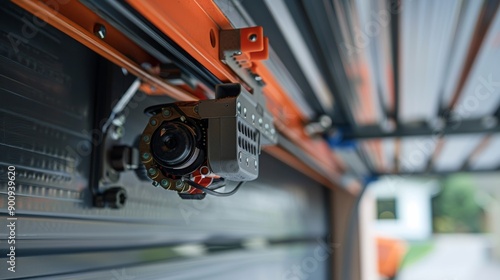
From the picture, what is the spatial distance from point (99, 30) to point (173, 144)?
0.30 meters

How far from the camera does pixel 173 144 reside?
949 millimetres

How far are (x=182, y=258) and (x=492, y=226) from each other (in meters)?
10.2

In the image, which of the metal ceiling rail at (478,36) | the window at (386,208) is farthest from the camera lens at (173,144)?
the window at (386,208)

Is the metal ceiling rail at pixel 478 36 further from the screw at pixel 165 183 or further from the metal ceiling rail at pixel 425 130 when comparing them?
the screw at pixel 165 183

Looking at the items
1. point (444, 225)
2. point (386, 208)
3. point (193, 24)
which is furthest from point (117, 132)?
point (444, 225)

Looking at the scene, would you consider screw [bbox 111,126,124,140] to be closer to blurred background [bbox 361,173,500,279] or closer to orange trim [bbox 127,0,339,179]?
orange trim [bbox 127,0,339,179]

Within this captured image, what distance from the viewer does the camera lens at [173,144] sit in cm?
93

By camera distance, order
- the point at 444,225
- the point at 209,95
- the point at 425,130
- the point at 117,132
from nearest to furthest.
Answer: the point at 117,132 < the point at 209,95 < the point at 425,130 < the point at 444,225

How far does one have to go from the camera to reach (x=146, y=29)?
0.92 metres

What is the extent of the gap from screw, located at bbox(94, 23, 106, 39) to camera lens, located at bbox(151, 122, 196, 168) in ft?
0.81

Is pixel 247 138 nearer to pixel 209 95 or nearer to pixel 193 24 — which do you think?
pixel 193 24

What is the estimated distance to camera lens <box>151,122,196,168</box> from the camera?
930 millimetres

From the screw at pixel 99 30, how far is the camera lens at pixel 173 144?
0.25 metres

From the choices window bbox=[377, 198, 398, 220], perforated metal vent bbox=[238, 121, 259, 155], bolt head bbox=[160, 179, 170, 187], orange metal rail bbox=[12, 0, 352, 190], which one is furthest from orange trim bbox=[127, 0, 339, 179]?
window bbox=[377, 198, 398, 220]
